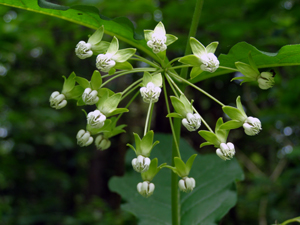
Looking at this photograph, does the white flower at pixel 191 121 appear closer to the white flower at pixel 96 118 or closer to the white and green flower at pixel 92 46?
the white flower at pixel 96 118

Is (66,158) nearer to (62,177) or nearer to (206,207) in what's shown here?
(62,177)

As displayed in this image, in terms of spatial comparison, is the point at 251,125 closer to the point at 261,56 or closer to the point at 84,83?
the point at 261,56

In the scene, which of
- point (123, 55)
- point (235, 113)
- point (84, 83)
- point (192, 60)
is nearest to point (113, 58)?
point (123, 55)

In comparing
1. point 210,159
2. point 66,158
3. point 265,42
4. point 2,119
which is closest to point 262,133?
point 265,42

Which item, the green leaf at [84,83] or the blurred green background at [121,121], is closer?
the green leaf at [84,83]

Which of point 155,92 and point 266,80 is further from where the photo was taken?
point 266,80

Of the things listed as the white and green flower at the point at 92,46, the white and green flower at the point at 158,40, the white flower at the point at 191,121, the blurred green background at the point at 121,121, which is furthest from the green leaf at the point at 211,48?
the blurred green background at the point at 121,121
